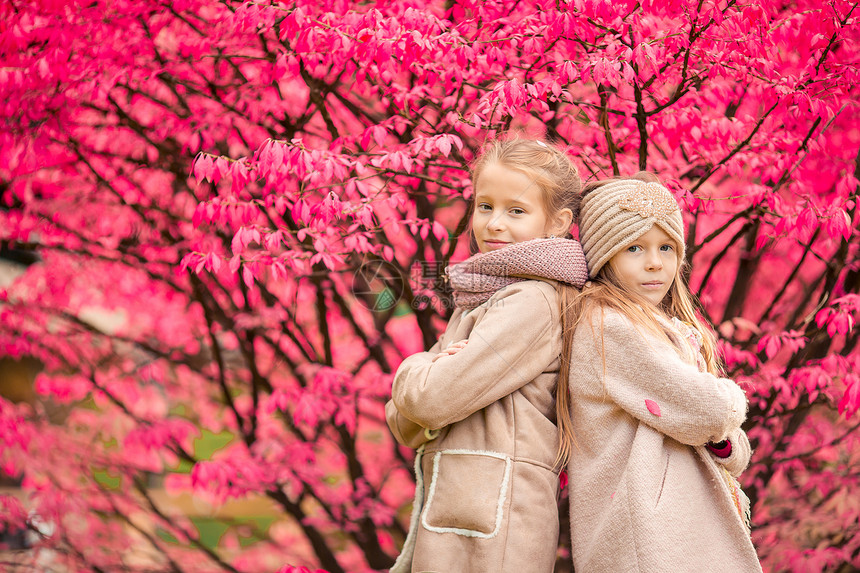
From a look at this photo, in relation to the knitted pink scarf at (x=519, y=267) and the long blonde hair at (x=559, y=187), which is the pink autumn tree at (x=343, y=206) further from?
the knitted pink scarf at (x=519, y=267)

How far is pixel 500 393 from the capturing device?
5.97 feet

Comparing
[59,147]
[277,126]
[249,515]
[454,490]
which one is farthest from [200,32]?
[249,515]

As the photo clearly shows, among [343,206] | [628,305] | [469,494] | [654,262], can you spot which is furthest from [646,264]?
[343,206]

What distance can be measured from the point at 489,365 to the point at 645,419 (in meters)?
0.43

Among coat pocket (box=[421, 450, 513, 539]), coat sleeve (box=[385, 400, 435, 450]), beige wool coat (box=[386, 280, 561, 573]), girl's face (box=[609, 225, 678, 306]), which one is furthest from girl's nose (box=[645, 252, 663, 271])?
coat sleeve (box=[385, 400, 435, 450])

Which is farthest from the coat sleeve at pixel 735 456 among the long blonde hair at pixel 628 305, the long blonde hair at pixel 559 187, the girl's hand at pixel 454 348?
the girl's hand at pixel 454 348

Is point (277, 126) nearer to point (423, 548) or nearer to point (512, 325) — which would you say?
point (512, 325)

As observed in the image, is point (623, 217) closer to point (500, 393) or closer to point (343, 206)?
point (500, 393)

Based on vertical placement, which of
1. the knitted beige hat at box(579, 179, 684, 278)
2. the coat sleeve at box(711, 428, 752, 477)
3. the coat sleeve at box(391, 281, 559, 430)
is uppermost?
the knitted beige hat at box(579, 179, 684, 278)

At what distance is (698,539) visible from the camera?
5.84 feet

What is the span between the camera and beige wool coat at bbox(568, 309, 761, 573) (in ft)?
5.66

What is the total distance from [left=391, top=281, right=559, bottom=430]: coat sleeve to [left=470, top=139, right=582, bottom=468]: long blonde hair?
55 millimetres

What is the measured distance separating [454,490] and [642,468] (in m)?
0.49

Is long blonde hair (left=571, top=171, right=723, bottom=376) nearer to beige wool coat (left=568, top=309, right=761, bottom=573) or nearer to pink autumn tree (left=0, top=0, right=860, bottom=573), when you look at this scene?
beige wool coat (left=568, top=309, right=761, bottom=573)
